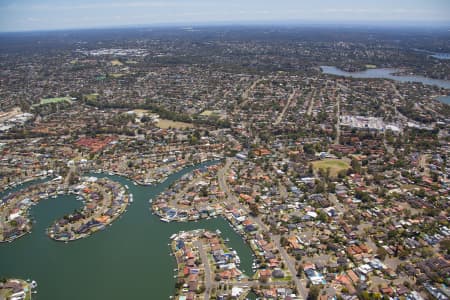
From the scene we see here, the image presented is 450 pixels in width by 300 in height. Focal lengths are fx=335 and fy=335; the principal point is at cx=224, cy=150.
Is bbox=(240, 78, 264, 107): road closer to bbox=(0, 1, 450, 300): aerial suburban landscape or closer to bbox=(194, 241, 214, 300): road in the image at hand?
bbox=(0, 1, 450, 300): aerial suburban landscape

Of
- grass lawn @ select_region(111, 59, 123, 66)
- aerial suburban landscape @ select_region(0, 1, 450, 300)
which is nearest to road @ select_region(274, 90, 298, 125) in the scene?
aerial suburban landscape @ select_region(0, 1, 450, 300)

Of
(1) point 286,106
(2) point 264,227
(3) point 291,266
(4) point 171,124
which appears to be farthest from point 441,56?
(3) point 291,266

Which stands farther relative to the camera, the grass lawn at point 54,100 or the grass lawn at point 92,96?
the grass lawn at point 92,96

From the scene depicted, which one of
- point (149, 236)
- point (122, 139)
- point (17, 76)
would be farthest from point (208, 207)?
point (17, 76)

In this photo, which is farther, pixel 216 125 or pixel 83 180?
pixel 216 125

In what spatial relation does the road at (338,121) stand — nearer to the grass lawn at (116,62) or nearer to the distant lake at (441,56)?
the grass lawn at (116,62)

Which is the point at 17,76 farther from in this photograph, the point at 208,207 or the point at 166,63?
the point at 208,207

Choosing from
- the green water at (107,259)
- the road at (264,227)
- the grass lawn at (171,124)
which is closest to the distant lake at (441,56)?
the grass lawn at (171,124)
